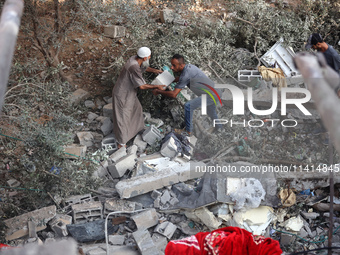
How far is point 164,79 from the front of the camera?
21.6ft

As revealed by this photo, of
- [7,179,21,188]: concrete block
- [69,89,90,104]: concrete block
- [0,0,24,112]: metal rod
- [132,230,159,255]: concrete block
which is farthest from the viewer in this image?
[69,89,90,104]: concrete block

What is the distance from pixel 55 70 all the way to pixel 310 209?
505cm

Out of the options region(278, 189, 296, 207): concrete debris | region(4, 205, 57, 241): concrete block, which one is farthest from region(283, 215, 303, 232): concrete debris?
region(4, 205, 57, 241): concrete block

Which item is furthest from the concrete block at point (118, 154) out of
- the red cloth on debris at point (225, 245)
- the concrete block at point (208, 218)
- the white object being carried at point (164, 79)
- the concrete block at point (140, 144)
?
the red cloth on debris at point (225, 245)

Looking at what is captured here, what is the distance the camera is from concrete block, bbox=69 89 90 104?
296 inches

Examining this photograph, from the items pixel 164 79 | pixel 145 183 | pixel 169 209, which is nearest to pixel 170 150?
pixel 145 183

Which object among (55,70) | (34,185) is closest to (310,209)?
(34,185)

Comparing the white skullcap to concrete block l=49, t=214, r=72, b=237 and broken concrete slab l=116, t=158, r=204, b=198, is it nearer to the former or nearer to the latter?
broken concrete slab l=116, t=158, r=204, b=198

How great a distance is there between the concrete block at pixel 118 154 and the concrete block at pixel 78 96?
1559 millimetres

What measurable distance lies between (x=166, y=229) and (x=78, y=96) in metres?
3.46

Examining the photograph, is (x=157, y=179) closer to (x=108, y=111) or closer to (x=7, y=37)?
(x=108, y=111)

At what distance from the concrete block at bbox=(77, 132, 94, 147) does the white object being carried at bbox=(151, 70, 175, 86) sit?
1490mm

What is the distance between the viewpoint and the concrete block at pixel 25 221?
531 centimetres

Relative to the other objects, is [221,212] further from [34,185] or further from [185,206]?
[34,185]
